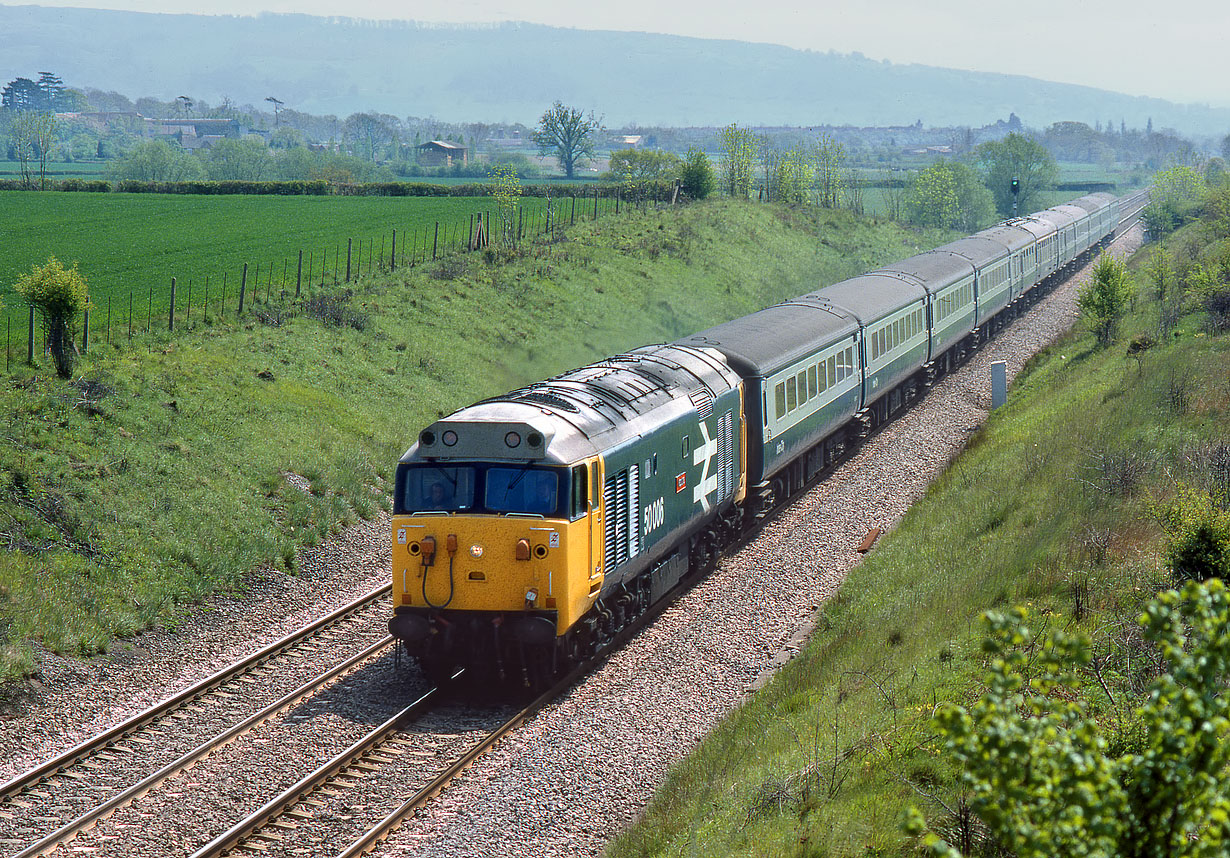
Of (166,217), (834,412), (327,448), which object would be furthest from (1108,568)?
(166,217)

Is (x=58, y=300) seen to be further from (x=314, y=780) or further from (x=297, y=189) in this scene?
(x=297, y=189)

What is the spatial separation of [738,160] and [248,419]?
202 ft

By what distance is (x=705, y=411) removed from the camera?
63.9 feet

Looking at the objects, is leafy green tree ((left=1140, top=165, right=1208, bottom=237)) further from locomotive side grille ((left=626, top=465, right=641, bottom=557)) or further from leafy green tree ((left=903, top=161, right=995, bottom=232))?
locomotive side grille ((left=626, top=465, right=641, bottom=557))

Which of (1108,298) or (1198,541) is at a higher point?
(1108,298)

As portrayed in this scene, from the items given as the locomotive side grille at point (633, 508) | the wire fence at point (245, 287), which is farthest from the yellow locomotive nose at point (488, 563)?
the wire fence at point (245, 287)

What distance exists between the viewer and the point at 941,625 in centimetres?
1457

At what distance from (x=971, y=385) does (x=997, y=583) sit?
23623mm

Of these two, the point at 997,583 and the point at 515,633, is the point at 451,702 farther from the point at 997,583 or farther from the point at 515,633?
the point at 997,583

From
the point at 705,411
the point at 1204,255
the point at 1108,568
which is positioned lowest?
the point at 1108,568

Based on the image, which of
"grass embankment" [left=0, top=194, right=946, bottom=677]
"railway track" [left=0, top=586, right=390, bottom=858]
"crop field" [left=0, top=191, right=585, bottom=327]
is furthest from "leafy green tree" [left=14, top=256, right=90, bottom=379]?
"railway track" [left=0, top=586, right=390, bottom=858]

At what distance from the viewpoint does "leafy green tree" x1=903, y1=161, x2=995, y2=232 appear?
9388 centimetres

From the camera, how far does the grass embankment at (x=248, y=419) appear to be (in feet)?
59.5

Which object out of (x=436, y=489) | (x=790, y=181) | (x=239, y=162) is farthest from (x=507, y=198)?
(x=239, y=162)
